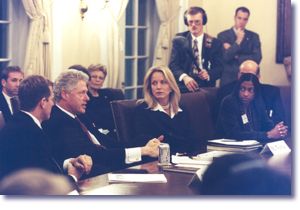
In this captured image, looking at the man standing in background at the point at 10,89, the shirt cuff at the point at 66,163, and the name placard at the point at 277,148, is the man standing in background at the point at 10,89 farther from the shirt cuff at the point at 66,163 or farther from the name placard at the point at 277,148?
the name placard at the point at 277,148

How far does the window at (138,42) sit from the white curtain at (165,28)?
0.09 feet

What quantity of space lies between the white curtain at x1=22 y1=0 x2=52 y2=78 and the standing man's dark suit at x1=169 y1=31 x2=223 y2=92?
2.31 ft

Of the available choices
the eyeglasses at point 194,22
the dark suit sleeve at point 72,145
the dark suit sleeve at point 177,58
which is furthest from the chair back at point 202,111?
the dark suit sleeve at point 72,145

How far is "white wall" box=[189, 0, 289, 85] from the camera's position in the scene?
442 cm

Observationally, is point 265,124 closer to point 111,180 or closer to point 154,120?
point 154,120

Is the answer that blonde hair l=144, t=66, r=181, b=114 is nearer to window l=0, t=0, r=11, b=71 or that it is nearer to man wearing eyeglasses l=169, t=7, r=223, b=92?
man wearing eyeglasses l=169, t=7, r=223, b=92

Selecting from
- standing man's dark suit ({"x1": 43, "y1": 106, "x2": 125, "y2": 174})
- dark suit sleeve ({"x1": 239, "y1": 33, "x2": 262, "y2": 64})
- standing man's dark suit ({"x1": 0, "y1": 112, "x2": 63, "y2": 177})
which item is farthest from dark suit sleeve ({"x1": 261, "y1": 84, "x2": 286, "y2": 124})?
standing man's dark suit ({"x1": 0, "y1": 112, "x2": 63, "y2": 177})

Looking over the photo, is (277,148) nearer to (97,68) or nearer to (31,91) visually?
(97,68)

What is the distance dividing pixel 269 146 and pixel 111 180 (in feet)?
2.94

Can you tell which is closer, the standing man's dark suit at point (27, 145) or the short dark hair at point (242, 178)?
the short dark hair at point (242, 178)

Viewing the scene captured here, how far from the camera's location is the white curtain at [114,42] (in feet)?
14.6

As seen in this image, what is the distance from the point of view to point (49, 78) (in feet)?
14.2
